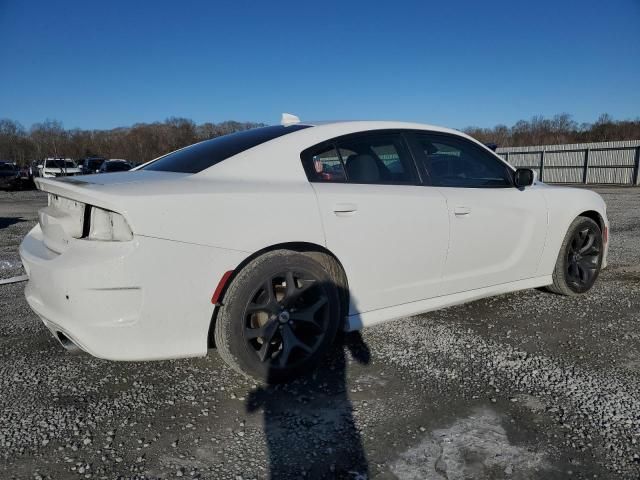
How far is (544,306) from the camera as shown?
3957 mm

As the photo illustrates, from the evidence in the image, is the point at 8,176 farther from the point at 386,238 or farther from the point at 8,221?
the point at 386,238

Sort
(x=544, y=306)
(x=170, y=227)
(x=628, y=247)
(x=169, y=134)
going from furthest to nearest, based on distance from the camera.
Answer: (x=169, y=134)
(x=628, y=247)
(x=544, y=306)
(x=170, y=227)

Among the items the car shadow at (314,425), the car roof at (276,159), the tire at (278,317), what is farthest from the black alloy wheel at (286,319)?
the car roof at (276,159)

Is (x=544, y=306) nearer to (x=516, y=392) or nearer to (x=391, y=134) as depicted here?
(x=516, y=392)

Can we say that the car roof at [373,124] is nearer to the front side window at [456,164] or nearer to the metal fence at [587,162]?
the front side window at [456,164]

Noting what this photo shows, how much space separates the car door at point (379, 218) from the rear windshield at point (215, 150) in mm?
350

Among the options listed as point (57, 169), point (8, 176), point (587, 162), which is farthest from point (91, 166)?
point (587, 162)

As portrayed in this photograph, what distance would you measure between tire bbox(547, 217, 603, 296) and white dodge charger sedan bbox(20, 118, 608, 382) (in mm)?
556

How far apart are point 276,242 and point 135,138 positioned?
213 feet

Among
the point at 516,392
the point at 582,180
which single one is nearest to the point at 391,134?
the point at 516,392

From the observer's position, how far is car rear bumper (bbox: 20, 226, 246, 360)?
2143 millimetres

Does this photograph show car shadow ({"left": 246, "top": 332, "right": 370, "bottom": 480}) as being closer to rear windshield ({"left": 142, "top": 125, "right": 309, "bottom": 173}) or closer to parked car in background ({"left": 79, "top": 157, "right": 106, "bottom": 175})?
rear windshield ({"left": 142, "top": 125, "right": 309, "bottom": 173})

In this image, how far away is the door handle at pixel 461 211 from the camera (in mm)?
3178

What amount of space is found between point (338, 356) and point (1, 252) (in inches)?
233
